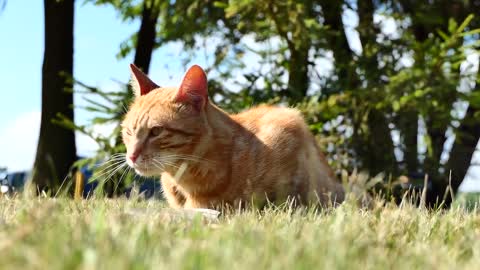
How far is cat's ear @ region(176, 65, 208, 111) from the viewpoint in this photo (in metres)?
3.95

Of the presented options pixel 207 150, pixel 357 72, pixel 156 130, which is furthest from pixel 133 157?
pixel 357 72

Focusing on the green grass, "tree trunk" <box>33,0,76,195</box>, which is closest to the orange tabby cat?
the green grass

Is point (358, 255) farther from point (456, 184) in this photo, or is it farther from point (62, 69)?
point (62, 69)

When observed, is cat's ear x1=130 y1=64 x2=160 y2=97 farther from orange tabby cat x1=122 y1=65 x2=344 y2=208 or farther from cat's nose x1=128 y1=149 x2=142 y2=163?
cat's nose x1=128 y1=149 x2=142 y2=163

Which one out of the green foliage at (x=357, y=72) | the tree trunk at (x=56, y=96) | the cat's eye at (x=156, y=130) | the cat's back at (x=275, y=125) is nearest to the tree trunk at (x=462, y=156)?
the green foliage at (x=357, y=72)

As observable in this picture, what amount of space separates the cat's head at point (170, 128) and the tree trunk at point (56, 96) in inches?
227

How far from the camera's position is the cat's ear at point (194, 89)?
3.95m

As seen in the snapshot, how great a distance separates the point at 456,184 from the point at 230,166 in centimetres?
607

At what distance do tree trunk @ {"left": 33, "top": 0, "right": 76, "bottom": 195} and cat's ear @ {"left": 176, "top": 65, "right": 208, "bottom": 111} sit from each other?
5815 mm

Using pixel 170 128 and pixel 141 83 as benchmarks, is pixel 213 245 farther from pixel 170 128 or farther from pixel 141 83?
pixel 141 83

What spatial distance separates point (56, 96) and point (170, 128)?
20.4 ft

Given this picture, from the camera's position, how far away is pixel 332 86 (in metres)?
7.98

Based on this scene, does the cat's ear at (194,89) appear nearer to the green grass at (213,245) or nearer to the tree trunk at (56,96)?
the green grass at (213,245)

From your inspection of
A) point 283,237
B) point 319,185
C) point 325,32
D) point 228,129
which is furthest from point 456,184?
point 283,237
